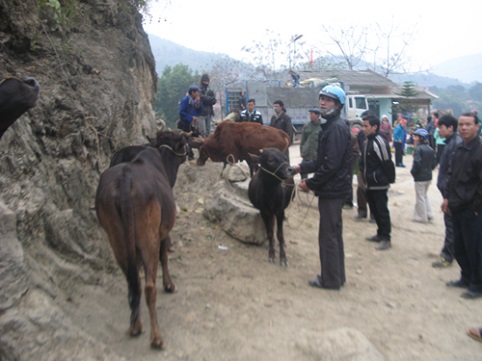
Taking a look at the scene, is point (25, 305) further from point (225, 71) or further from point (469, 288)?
point (225, 71)

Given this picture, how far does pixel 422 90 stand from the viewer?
38875 mm

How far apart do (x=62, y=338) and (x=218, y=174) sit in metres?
6.85

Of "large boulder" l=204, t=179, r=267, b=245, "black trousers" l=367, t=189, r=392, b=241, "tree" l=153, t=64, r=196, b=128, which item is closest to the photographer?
"large boulder" l=204, t=179, r=267, b=245

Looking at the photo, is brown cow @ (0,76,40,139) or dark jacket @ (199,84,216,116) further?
dark jacket @ (199,84,216,116)

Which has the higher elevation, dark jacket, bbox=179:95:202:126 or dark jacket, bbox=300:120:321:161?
dark jacket, bbox=179:95:202:126

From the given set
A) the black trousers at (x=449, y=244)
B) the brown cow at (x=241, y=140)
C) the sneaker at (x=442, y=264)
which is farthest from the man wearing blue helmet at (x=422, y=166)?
the brown cow at (x=241, y=140)

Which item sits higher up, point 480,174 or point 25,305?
point 480,174

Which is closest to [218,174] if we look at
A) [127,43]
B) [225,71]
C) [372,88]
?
[127,43]

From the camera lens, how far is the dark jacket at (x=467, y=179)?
493 centimetres

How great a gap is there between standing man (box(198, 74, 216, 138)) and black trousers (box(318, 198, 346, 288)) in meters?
6.40

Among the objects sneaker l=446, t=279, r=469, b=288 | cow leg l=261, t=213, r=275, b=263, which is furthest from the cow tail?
sneaker l=446, t=279, r=469, b=288

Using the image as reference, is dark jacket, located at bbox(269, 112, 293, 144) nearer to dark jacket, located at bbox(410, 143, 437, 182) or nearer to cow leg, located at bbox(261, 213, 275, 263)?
dark jacket, located at bbox(410, 143, 437, 182)

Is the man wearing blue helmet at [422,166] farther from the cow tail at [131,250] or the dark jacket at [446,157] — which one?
the cow tail at [131,250]

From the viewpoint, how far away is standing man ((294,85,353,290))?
210 inches
